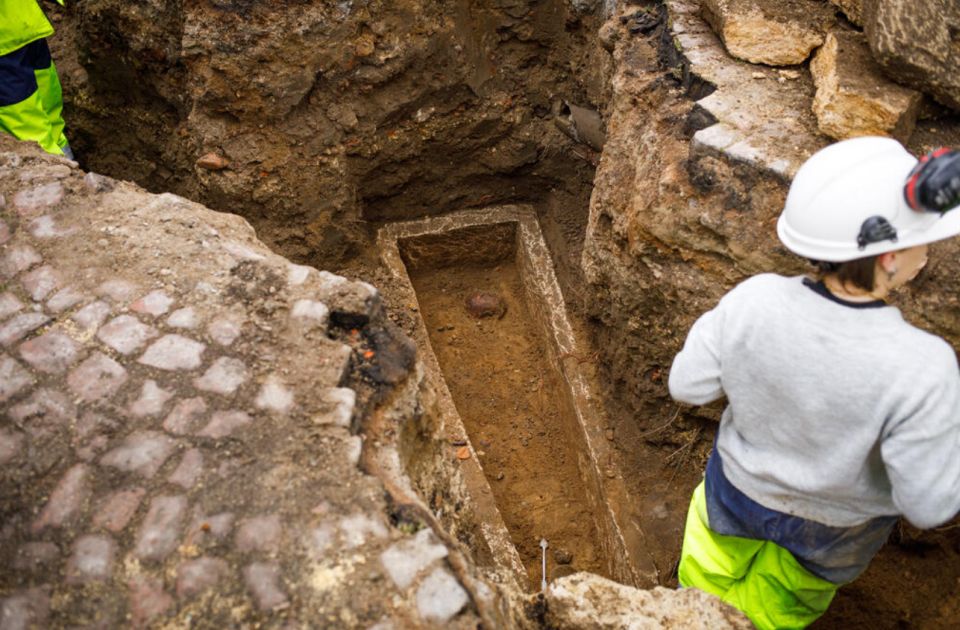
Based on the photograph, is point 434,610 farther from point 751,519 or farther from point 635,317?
point 635,317

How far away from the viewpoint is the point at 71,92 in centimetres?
492

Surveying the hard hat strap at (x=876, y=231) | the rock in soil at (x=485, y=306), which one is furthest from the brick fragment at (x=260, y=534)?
the rock in soil at (x=485, y=306)

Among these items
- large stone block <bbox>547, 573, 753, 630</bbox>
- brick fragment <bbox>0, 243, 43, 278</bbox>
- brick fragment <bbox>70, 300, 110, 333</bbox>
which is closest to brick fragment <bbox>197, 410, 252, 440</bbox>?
brick fragment <bbox>70, 300, 110, 333</bbox>

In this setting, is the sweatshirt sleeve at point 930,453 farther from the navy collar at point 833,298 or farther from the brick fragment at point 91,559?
the brick fragment at point 91,559

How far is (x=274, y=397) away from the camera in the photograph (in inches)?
89.4

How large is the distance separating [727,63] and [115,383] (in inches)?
102

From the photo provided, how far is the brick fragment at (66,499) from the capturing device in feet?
6.72

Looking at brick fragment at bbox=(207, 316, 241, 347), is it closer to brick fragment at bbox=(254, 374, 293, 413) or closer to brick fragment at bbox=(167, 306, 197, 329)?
brick fragment at bbox=(167, 306, 197, 329)

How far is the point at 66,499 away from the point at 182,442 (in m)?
0.30

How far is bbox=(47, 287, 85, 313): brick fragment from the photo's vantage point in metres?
2.46

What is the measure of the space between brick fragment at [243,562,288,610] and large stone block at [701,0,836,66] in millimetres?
2666

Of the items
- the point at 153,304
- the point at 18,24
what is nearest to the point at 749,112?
the point at 153,304

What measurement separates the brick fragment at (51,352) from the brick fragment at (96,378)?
0.15 ft

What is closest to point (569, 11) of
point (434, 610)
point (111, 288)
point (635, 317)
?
point (635, 317)
